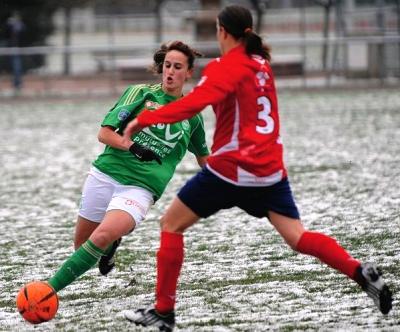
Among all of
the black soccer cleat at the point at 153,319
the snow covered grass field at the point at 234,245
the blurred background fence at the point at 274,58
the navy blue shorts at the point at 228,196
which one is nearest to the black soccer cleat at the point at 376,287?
the snow covered grass field at the point at 234,245

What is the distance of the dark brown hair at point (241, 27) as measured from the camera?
5.83m

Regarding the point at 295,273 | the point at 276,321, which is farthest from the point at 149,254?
the point at 276,321

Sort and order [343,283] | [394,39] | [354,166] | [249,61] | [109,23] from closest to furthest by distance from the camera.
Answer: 1. [249,61]
2. [343,283]
3. [354,166]
4. [394,39]
5. [109,23]

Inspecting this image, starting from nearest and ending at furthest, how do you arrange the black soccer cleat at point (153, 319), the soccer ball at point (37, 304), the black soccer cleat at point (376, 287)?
the black soccer cleat at point (376, 287), the black soccer cleat at point (153, 319), the soccer ball at point (37, 304)

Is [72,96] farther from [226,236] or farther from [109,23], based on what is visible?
[226,236]

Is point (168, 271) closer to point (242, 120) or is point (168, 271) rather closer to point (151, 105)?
point (242, 120)

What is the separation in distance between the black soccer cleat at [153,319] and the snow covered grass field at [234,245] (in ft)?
0.52

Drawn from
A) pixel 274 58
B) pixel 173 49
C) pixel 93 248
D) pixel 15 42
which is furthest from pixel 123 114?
pixel 15 42

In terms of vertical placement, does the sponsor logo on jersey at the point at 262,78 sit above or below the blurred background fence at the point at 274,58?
above

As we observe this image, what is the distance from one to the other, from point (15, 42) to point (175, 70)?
23340mm

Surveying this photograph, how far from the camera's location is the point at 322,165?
46.3ft

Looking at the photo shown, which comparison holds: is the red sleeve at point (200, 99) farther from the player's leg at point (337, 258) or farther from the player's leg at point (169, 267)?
the player's leg at point (337, 258)

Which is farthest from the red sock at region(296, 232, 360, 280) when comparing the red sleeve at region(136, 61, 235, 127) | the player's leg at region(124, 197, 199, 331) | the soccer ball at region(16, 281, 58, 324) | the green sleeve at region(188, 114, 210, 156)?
the soccer ball at region(16, 281, 58, 324)

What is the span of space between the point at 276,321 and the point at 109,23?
26.1m
